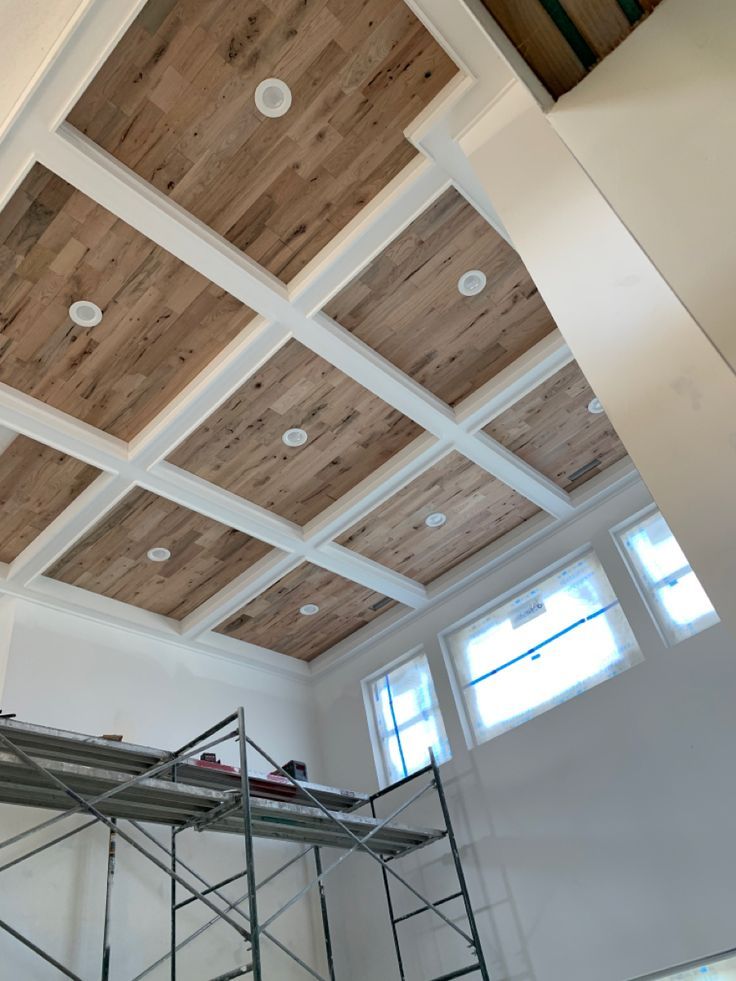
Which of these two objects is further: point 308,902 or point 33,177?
point 308,902

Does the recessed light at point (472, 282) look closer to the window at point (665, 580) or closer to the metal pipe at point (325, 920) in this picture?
the window at point (665, 580)

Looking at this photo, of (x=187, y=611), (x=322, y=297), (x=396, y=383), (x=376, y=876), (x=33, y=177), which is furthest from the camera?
(x=187, y=611)

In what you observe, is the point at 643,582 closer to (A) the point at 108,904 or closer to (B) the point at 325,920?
(B) the point at 325,920

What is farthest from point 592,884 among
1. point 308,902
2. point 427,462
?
point 427,462

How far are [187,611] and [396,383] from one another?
98.5 inches

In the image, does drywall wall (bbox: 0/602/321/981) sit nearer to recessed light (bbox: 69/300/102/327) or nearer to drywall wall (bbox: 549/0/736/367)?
recessed light (bbox: 69/300/102/327)

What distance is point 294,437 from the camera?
14.9ft

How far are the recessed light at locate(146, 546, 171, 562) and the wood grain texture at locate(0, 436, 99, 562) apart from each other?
2.14 feet

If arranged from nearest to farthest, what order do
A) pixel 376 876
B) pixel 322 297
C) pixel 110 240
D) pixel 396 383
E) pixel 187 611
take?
pixel 110 240 < pixel 322 297 < pixel 396 383 < pixel 376 876 < pixel 187 611

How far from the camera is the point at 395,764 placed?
583cm

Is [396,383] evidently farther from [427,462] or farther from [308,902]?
[308,902]

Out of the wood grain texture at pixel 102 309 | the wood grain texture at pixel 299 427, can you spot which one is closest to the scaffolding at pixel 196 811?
the wood grain texture at pixel 299 427

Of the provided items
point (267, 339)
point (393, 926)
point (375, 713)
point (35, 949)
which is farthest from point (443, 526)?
point (35, 949)

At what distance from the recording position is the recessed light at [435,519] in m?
5.36
